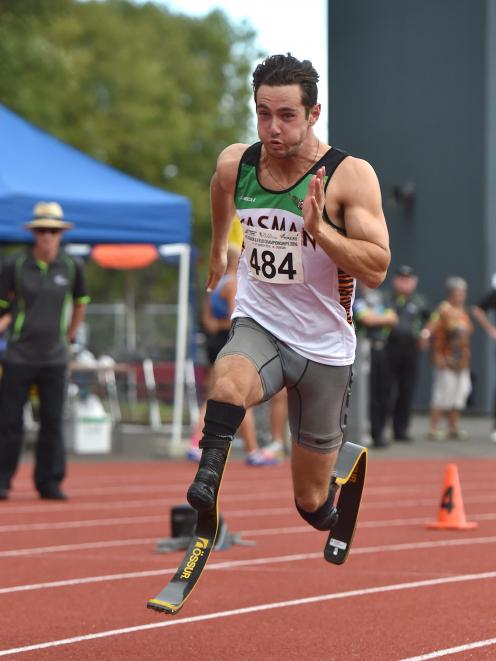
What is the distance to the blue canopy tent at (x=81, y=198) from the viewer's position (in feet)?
46.2

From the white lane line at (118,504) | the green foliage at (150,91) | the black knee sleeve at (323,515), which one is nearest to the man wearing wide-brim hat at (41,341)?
the white lane line at (118,504)

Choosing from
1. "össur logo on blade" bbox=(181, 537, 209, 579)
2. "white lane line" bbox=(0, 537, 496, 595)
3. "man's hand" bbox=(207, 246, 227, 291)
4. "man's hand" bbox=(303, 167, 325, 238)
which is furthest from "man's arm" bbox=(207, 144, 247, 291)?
"white lane line" bbox=(0, 537, 496, 595)

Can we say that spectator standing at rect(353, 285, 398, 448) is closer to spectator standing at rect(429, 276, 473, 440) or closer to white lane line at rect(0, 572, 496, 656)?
spectator standing at rect(429, 276, 473, 440)

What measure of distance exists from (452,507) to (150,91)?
130 ft

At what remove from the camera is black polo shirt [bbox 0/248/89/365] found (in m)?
11.1

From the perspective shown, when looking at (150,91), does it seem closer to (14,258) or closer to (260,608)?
(14,258)

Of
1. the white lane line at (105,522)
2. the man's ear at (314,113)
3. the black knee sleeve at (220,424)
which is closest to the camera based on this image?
the black knee sleeve at (220,424)

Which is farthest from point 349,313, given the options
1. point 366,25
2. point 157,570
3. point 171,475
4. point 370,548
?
point 366,25

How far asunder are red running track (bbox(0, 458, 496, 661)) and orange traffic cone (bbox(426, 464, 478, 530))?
0.14m

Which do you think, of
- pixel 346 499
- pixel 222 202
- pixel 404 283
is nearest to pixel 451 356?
pixel 404 283

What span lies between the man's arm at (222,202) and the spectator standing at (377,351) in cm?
1032

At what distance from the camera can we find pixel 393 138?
83.9 feet

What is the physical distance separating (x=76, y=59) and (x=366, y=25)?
26186 mm

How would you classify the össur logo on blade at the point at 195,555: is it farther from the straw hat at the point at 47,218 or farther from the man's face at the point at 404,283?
the man's face at the point at 404,283
